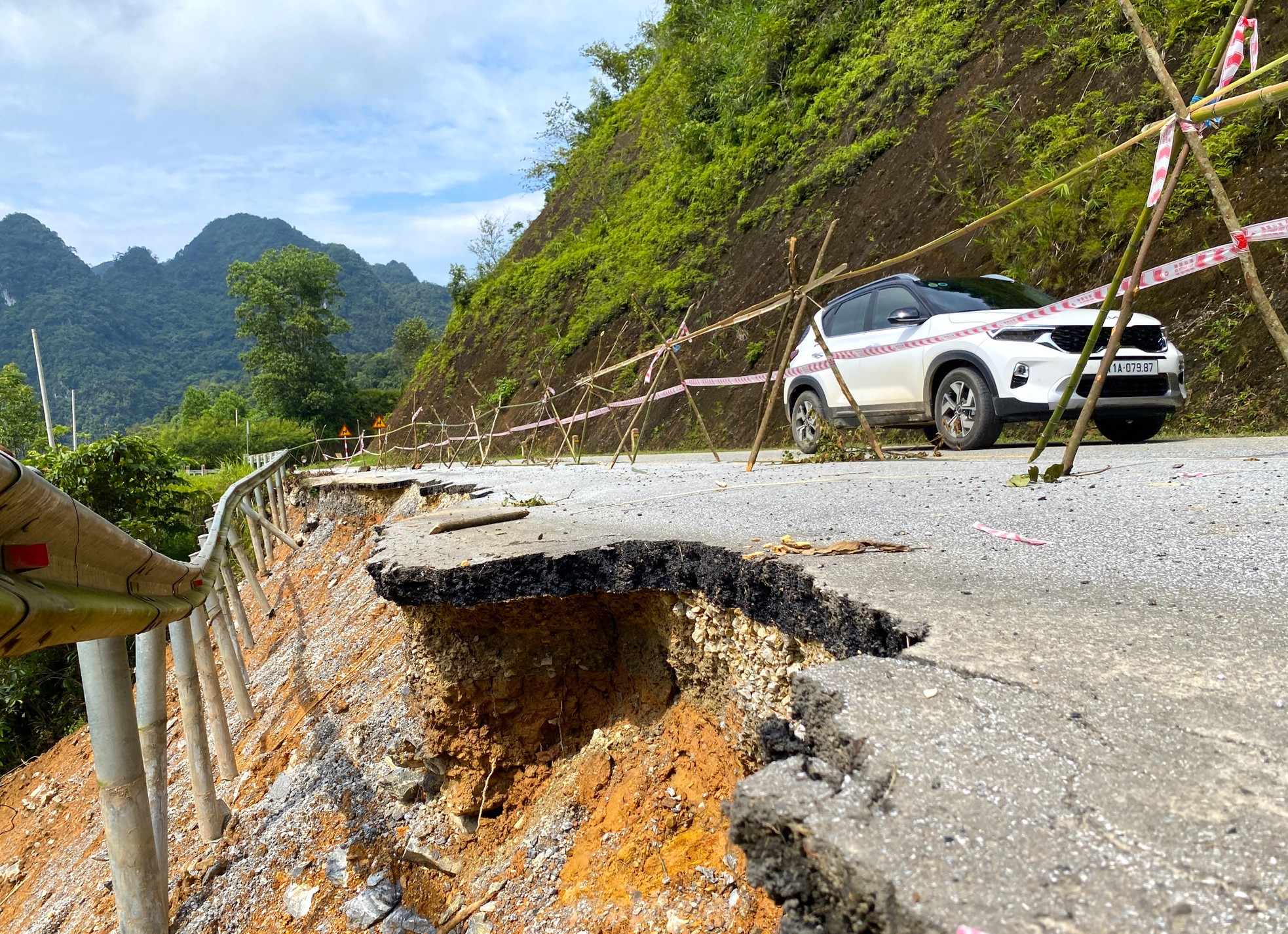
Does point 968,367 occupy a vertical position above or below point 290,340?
below

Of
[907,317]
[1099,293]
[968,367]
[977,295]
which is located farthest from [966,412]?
[1099,293]

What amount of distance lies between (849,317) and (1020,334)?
1956 millimetres

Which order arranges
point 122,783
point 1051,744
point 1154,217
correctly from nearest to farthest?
point 1051,744
point 122,783
point 1154,217

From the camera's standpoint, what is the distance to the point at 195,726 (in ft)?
12.0

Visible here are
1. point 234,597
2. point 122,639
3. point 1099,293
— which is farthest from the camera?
point 234,597

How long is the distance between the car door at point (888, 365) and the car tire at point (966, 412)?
→ 0.75 ft

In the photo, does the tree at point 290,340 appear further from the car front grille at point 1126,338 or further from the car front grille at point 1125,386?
the car front grille at point 1125,386

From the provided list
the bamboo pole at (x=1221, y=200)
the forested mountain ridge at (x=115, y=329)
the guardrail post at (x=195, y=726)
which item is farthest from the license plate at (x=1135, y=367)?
the forested mountain ridge at (x=115, y=329)

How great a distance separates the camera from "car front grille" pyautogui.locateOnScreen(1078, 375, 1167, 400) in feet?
19.8

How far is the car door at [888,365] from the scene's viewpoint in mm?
7023

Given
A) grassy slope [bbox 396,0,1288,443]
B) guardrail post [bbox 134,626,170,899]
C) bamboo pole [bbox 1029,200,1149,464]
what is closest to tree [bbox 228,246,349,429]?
grassy slope [bbox 396,0,1288,443]

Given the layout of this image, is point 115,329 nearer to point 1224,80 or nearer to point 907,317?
point 907,317

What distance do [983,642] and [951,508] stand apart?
2231 mm

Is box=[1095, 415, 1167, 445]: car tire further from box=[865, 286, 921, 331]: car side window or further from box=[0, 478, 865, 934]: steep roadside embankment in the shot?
box=[0, 478, 865, 934]: steep roadside embankment
